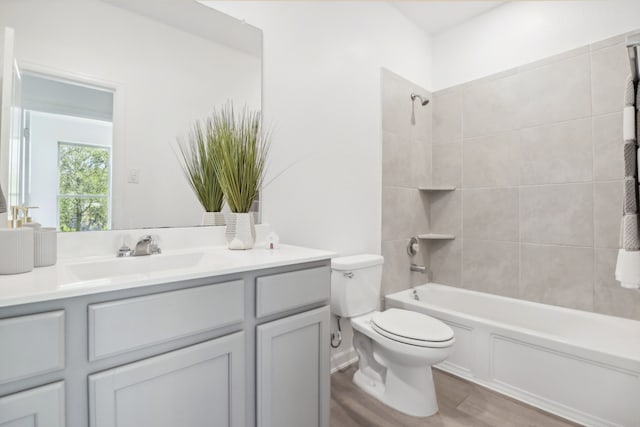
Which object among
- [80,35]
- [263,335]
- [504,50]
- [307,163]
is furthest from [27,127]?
[504,50]

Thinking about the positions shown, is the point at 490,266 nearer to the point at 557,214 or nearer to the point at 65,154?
the point at 557,214

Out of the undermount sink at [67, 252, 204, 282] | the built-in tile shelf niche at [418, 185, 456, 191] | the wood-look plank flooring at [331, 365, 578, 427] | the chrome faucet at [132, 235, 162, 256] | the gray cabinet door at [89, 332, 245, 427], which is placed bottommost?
the wood-look plank flooring at [331, 365, 578, 427]

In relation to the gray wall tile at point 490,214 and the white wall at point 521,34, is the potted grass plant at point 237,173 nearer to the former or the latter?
the gray wall tile at point 490,214

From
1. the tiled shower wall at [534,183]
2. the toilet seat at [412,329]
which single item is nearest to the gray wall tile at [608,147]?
the tiled shower wall at [534,183]

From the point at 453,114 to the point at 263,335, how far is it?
2423 mm

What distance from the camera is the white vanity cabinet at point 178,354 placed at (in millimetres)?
724

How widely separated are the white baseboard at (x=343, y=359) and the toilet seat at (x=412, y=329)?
45 cm

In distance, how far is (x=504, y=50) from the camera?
7.95 feet

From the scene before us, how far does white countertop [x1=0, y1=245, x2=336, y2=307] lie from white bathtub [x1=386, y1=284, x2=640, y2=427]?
4.21 feet

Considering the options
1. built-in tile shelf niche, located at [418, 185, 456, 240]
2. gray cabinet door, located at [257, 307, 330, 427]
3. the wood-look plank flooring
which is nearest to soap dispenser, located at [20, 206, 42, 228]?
gray cabinet door, located at [257, 307, 330, 427]

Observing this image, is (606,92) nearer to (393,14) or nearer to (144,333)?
(393,14)

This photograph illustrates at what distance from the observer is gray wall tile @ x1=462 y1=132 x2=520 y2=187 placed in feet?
7.73

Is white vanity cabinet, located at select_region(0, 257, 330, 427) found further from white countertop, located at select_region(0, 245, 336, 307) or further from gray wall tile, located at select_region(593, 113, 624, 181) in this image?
gray wall tile, located at select_region(593, 113, 624, 181)

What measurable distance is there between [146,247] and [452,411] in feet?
5.67
